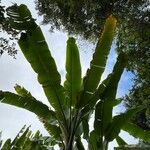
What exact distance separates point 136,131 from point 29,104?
268cm

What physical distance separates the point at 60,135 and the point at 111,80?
1709 millimetres

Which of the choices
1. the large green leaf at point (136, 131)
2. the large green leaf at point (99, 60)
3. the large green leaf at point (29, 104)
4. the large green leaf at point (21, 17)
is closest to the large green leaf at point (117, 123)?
the large green leaf at point (99, 60)

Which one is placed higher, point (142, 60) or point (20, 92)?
point (142, 60)

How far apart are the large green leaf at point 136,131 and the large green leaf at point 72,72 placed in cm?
155

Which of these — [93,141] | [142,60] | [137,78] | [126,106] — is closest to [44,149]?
[93,141]

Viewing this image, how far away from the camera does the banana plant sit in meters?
9.98

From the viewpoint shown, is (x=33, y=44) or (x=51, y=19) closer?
(x=33, y=44)

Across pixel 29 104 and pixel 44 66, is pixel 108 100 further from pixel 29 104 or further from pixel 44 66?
pixel 29 104

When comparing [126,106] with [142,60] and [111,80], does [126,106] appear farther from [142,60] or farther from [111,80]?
[111,80]

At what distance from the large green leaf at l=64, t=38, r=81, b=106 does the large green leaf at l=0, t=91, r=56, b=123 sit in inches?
21.6

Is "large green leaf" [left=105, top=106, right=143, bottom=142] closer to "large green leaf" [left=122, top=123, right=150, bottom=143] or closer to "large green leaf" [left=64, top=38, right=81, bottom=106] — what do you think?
"large green leaf" [left=122, top=123, right=150, bottom=143]

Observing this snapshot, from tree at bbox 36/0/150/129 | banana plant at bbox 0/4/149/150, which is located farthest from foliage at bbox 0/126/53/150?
tree at bbox 36/0/150/129

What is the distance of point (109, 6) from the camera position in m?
17.8

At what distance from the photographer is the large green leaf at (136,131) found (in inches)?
419
